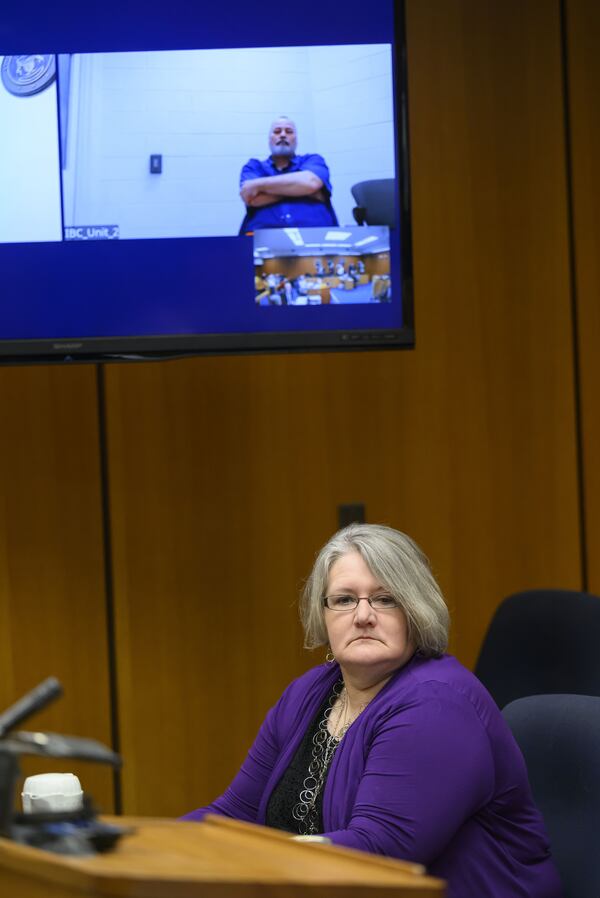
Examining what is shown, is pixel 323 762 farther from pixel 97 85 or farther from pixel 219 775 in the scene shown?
pixel 97 85

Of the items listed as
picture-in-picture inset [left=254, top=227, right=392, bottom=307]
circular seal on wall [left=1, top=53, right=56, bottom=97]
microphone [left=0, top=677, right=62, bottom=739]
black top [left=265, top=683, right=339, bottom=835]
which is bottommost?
black top [left=265, top=683, right=339, bottom=835]

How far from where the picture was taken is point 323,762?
247cm

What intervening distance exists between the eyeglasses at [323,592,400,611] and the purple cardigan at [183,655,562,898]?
14 cm

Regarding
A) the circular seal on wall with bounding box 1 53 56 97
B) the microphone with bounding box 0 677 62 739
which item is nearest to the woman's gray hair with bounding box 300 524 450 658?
the microphone with bounding box 0 677 62 739

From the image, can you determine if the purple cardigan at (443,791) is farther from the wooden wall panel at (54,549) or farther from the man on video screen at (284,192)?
the wooden wall panel at (54,549)

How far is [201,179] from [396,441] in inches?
39.8

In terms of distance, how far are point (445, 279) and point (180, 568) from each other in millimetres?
1198

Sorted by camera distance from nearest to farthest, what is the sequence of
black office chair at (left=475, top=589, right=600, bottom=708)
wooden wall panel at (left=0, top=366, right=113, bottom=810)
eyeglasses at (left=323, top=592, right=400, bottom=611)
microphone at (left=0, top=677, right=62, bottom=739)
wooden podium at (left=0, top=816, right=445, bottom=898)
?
wooden podium at (left=0, top=816, right=445, bottom=898) < microphone at (left=0, top=677, right=62, bottom=739) < eyeglasses at (left=323, top=592, right=400, bottom=611) < black office chair at (left=475, top=589, right=600, bottom=708) < wooden wall panel at (left=0, top=366, right=113, bottom=810)

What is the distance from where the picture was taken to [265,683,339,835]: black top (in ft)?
8.00

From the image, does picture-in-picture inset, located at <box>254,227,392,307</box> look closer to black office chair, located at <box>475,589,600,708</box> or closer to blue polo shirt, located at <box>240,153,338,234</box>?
blue polo shirt, located at <box>240,153,338,234</box>

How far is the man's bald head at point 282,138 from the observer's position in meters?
3.38

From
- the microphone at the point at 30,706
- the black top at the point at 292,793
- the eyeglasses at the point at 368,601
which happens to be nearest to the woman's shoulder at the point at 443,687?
the eyeglasses at the point at 368,601

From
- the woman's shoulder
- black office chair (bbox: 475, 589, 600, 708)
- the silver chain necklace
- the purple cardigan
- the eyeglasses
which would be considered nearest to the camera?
the purple cardigan

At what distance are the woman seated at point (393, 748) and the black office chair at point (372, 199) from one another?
3.59 ft
